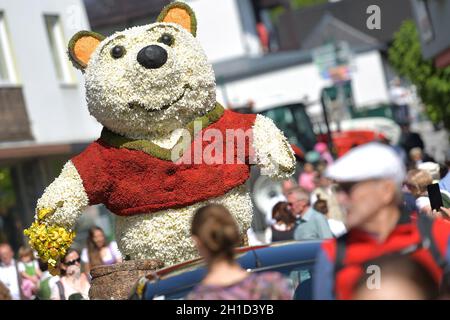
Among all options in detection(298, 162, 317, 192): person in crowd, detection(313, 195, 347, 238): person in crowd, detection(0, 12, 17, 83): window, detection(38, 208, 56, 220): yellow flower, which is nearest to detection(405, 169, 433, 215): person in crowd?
detection(313, 195, 347, 238): person in crowd

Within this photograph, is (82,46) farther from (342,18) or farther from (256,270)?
(342,18)

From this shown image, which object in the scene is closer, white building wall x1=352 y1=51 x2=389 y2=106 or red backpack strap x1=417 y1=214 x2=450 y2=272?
red backpack strap x1=417 y1=214 x2=450 y2=272

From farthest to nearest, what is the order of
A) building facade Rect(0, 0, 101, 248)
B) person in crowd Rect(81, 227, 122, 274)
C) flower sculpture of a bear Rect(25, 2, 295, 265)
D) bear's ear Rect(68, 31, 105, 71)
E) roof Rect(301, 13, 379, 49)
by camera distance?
roof Rect(301, 13, 379, 49) → building facade Rect(0, 0, 101, 248) → person in crowd Rect(81, 227, 122, 274) → bear's ear Rect(68, 31, 105, 71) → flower sculpture of a bear Rect(25, 2, 295, 265)

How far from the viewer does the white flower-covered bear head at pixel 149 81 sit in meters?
8.44

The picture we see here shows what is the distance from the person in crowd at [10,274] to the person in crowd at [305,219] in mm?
3243

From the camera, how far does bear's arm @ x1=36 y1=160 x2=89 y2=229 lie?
8586 millimetres

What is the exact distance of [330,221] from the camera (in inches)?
513

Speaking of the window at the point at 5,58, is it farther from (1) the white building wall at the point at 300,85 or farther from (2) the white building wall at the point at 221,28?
(2) the white building wall at the point at 221,28

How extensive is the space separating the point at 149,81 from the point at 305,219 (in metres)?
4.29

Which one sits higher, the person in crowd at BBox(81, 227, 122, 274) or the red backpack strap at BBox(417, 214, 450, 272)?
the person in crowd at BBox(81, 227, 122, 274)

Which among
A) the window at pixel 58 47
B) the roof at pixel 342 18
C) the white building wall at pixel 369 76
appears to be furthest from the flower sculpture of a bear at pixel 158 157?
the roof at pixel 342 18

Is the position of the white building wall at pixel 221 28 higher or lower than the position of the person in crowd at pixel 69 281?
higher

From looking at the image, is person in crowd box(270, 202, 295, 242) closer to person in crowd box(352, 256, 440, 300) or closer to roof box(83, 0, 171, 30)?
person in crowd box(352, 256, 440, 300)

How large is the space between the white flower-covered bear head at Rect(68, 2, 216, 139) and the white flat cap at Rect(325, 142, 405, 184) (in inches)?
141
